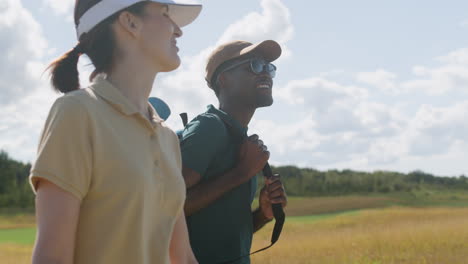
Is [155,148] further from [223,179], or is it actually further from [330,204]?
[330,204]

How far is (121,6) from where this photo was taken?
2.22 m

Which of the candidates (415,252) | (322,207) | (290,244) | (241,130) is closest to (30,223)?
(322,207)

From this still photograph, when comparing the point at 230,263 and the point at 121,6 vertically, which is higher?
the point at 121,6

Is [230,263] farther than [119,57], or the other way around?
[230,263]

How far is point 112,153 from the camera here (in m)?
2.00

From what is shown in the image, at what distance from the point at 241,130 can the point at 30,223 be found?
29810 mm

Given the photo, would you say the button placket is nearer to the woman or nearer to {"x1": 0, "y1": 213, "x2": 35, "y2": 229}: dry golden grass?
the woman

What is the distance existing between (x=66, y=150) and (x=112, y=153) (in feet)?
0.48

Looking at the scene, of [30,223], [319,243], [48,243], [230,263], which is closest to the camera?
[48,243]

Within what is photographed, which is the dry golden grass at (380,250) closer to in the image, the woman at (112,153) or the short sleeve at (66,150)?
the woman at (112,153)

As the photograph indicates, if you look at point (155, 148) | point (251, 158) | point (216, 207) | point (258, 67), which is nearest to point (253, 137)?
point (251, 158)

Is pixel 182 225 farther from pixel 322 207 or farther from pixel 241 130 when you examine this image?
pixel 322 207

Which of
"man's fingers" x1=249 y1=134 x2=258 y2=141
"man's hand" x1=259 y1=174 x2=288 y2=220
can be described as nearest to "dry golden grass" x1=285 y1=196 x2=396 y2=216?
"man's hand" x1=259 y1=174 x2=288 y2=220

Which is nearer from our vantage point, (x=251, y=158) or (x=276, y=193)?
(x=251, y=158)
